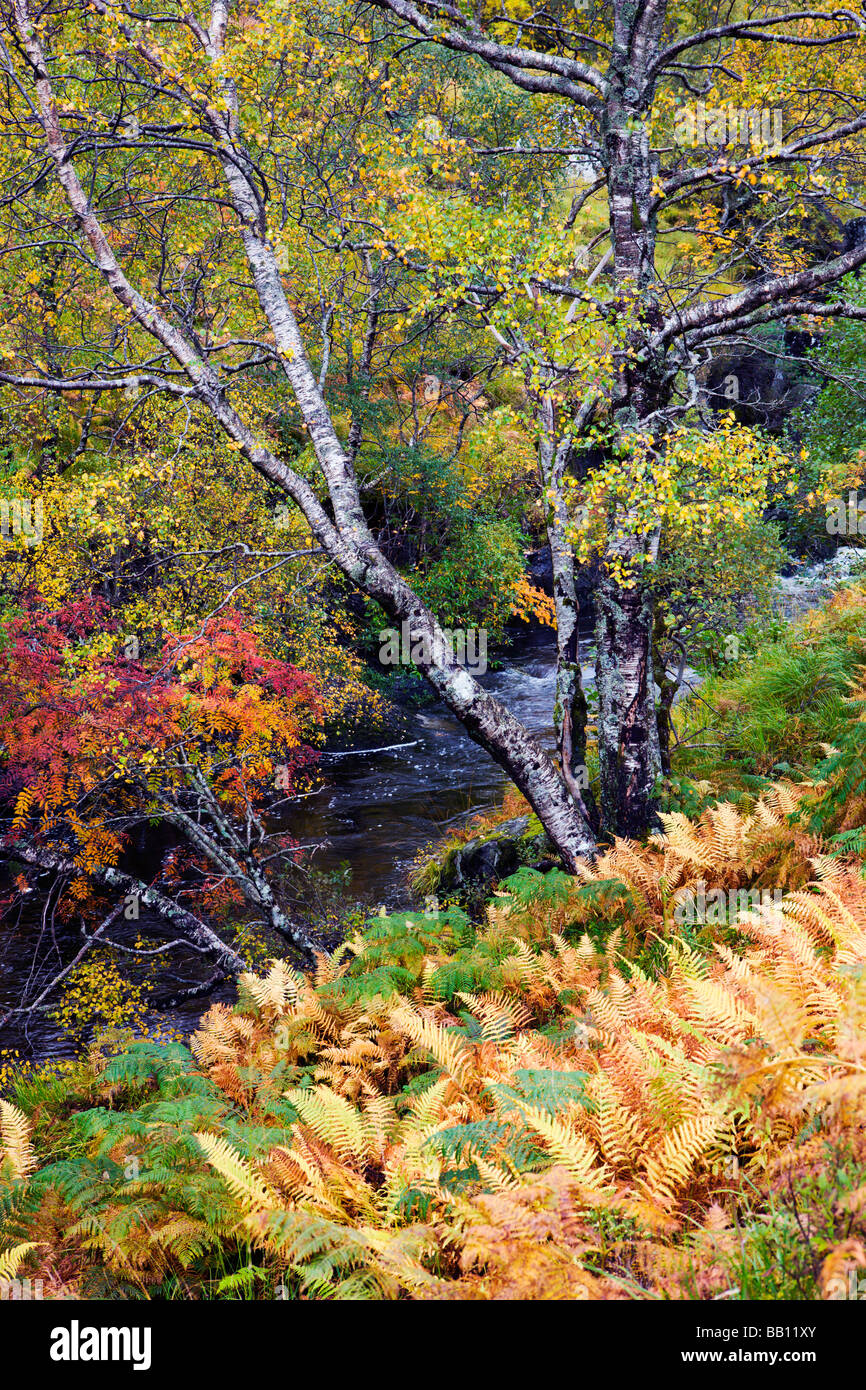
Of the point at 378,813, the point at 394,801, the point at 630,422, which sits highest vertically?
the point at 630,422

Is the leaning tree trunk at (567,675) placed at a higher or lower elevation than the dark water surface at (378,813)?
higher

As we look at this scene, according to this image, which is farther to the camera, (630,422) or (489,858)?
(489,858)

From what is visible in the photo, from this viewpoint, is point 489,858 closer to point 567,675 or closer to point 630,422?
point 567,675

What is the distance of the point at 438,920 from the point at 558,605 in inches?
139

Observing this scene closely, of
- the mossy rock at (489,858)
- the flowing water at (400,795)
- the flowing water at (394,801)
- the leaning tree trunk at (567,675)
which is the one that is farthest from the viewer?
the flowing water at (400,795)

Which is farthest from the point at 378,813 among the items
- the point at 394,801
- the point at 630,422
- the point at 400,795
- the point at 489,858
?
the point at 630,422

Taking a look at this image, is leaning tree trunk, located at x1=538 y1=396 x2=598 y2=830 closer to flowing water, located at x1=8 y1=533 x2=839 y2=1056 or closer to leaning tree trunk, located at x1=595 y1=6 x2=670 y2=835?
leaning tree trunk, located at x1=595 y1=6 x2=670 y2=835

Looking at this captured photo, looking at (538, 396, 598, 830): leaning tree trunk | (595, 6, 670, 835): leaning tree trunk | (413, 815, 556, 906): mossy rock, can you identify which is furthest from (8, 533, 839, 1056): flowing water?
(595, 6, 670, 835): leaning tree trunk

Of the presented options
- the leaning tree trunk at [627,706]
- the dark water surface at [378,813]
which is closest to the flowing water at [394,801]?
the dark water surface at [378,813]

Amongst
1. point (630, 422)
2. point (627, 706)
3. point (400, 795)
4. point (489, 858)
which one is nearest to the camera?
point (630, 422)

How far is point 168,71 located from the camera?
255 inches

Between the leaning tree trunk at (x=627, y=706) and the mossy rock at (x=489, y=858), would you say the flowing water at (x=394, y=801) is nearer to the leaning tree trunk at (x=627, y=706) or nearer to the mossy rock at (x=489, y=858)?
the mossy rock at (x=489, y=858)

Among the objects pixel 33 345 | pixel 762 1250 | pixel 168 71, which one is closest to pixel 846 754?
pixel 762 1250

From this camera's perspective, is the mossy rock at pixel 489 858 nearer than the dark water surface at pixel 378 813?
Yes
